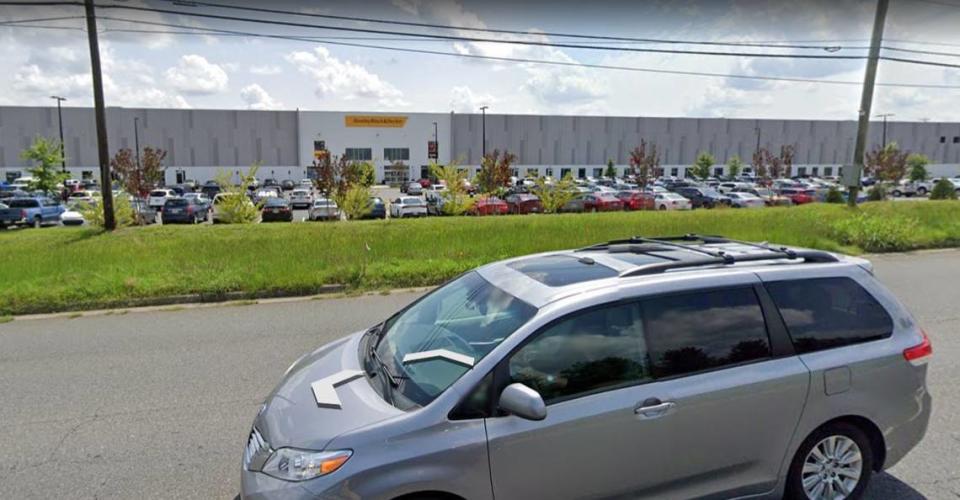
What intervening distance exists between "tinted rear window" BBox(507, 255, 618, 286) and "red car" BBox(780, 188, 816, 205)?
37682mm

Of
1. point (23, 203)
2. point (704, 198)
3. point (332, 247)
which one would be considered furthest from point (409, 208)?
point (704, 198)

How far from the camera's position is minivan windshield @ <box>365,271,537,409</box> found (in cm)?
259

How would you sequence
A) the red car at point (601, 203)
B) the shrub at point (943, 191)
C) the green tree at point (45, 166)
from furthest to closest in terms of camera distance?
the green tree at point (45, 166)
the red car at point (601, 203)
the shrub at point (943, 191)

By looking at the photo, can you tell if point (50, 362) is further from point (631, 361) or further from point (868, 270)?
point (868, 270)

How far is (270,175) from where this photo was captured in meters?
73.0

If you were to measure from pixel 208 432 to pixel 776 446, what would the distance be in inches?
150

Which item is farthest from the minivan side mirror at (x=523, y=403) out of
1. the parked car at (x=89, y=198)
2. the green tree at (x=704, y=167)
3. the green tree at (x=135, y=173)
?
the green tree at (x=704, y=167)

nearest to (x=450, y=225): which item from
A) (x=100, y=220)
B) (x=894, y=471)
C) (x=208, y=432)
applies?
(x=100, y=220)

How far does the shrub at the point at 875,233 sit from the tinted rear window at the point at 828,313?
12.2 metres

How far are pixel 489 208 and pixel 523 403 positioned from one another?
26.5m

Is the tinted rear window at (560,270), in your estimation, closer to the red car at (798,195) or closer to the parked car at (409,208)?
the parked car at (409,208)

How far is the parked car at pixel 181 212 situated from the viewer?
2708 cm

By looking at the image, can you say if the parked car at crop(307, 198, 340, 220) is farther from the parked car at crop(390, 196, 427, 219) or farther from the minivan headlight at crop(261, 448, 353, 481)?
the minivan headlight at crop(261, 448, 353, 481)

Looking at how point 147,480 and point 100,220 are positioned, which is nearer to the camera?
point 147,480
